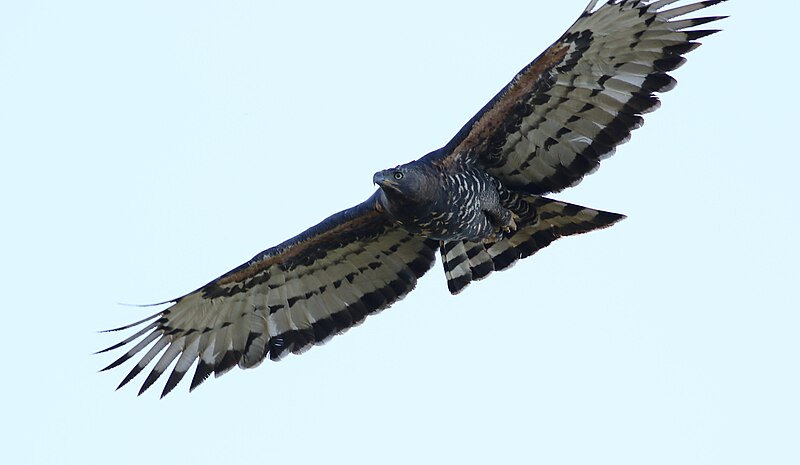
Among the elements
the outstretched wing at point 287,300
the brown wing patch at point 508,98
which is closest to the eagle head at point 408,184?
the brown wing patch at point 508,98

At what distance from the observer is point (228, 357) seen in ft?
53.3

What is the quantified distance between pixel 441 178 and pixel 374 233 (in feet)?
4.65

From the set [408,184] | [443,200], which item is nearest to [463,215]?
[443,200]

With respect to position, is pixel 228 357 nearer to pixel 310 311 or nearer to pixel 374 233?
pixel 310 311

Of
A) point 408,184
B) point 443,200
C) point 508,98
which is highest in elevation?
point 508,98

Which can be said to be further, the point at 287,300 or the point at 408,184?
the point at 287,300

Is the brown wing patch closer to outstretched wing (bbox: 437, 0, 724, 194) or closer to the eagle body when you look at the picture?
outstretched wing (bbox: 437, 0, 724, 194)

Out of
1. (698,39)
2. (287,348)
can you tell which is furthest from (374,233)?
(698,39)

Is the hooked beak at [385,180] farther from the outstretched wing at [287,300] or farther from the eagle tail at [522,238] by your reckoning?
the eagle tail at [522,238]

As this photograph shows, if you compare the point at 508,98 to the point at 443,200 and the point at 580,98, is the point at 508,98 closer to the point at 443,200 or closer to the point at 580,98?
the point at 580,98

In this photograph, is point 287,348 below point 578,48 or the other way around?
below

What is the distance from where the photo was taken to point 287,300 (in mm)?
16391

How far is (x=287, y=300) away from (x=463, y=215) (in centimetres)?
248

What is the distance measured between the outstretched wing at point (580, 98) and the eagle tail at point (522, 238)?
0.24 metres
